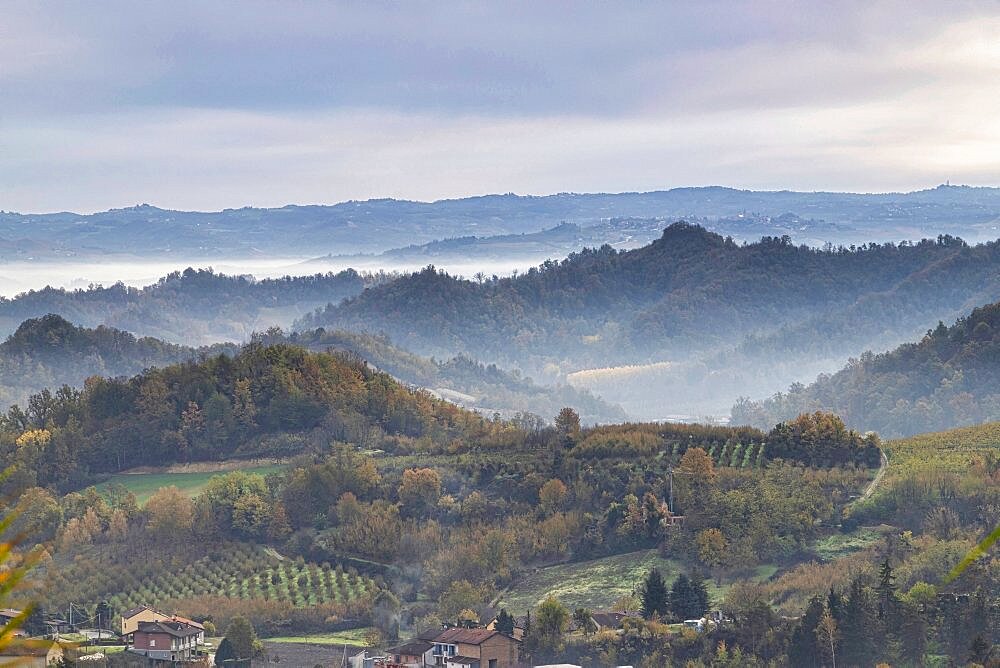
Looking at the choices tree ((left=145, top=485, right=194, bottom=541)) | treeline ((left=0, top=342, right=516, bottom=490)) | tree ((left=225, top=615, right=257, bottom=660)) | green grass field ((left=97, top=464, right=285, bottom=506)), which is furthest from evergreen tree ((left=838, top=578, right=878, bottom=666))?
green grass field ((left=97, top=464, right=285, bottom=506))

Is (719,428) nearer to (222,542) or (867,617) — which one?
(222,542)

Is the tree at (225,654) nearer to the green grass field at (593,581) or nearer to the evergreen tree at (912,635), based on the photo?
the green grass field at (593,581)

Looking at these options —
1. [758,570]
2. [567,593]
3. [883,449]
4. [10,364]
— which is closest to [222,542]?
[567,593]

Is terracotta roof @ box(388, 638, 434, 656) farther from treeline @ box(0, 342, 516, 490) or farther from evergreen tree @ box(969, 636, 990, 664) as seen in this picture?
treeline @ box(0, 342, 516, 490)

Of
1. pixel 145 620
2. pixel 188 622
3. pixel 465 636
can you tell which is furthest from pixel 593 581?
pixel 145 620

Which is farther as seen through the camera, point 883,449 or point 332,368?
point 332,368

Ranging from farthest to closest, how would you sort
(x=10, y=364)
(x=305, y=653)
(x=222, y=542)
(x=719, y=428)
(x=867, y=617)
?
(x=10, y=364) < (x=719, y=428) < (x=222, y=542) < (x=305, y=653) < (x=867, y=617)
